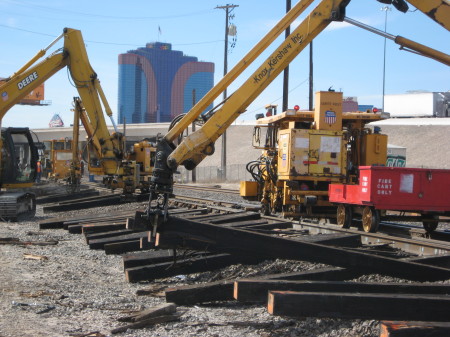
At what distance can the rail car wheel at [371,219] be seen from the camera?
12.0 metres

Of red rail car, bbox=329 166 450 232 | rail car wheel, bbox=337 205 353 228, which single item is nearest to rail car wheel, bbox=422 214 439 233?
red rail car, bbox=329 166 450 232

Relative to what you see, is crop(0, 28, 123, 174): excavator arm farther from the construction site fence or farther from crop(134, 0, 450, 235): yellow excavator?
the construction site fence

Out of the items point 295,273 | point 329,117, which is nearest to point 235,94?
point 295,273

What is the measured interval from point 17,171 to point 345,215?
1139 centimetres

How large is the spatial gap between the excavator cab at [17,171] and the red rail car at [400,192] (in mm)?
9866

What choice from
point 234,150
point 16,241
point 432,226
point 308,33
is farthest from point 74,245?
point 234,150

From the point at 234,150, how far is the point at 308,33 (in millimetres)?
70008

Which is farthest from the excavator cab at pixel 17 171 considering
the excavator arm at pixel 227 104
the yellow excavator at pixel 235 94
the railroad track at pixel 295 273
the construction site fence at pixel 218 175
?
the construction site fence at pixel 218 175

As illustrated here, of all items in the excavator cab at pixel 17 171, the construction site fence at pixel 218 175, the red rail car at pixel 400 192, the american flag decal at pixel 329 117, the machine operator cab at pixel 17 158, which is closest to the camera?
the red rail car at pixel 400 192

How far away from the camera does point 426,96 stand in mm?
80812

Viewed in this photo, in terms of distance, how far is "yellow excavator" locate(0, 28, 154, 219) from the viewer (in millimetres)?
19828

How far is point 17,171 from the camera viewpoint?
20.1 m

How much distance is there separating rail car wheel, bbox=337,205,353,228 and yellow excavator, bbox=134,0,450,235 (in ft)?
12.7

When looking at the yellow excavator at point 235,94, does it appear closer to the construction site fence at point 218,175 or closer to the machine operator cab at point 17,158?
the machine operator cab at point 17,158
